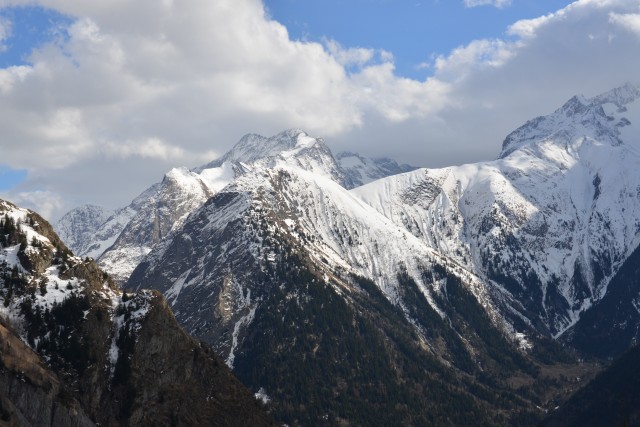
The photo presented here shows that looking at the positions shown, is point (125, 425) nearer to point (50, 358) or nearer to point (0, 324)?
point (50, 358)

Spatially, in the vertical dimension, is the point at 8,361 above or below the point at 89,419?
above

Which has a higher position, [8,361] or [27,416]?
[8,361]

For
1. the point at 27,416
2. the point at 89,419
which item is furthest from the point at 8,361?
the point at 89,419

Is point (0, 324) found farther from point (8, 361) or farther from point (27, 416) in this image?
point (27, 416)

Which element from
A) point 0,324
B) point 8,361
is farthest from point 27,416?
point 0,324

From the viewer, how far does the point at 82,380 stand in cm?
19912

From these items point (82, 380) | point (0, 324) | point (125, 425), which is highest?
point (0, 324)

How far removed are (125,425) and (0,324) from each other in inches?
1500

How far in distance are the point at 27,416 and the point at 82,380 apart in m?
27.3

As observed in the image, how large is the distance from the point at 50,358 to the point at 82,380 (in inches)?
366

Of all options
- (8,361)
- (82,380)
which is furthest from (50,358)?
(8,361)

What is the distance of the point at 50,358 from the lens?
199m

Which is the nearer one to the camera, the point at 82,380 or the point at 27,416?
the point at 27,416

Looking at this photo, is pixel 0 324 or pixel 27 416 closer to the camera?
pixel 27 416
